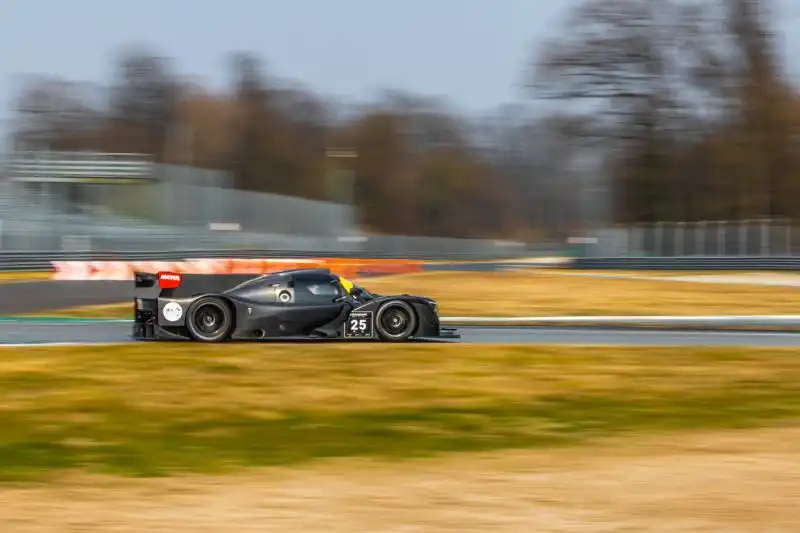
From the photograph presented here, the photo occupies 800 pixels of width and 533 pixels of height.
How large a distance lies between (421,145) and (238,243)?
5000 cm

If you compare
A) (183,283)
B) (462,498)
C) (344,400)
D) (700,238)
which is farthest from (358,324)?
(700,238)

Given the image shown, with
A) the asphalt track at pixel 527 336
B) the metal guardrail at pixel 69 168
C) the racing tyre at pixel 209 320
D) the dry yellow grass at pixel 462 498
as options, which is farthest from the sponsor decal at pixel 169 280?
the metal guardrail at pixel 69 168

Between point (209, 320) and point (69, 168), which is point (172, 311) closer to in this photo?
point (209, 320)

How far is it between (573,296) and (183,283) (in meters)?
15.9

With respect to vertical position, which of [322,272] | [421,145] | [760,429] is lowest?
[760,429]

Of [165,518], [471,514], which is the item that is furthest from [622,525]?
[165,518]

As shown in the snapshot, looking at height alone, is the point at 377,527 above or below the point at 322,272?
below

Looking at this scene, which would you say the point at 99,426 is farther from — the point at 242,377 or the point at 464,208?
the point at 464,208

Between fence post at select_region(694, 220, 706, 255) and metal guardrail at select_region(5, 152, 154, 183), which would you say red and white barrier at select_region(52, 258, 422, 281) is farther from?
fence post at select_region(694, 220, 706, 255)

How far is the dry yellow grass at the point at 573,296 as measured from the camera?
2462 cm

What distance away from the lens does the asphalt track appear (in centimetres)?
1681

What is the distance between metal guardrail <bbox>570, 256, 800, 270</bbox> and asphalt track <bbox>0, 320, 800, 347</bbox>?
28.6 metres

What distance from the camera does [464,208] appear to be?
98125 millimetres

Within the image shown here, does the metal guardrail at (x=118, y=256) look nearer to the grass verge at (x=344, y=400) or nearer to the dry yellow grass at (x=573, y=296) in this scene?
the dry yellow grass at (x=573, y=296)
